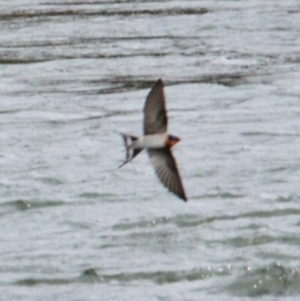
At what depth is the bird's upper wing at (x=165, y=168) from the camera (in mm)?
4500

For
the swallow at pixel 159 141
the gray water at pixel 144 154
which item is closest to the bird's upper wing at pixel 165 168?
the swallow at pixel 159 141

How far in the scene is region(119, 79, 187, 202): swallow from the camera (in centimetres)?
448

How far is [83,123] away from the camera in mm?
7348

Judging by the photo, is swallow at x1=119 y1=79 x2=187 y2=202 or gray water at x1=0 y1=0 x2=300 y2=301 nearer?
swallow at x1=119 y1=79 x2=187 y2=202

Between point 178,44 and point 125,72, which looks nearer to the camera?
point 125,72

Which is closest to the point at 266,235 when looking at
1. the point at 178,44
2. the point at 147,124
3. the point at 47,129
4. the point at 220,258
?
the point at 220,258

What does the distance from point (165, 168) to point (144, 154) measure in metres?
2.35

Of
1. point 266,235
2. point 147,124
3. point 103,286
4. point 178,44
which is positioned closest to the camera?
point 147,124

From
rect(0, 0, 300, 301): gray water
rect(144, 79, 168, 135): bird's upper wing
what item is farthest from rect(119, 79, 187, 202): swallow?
rect(0, 0, 300, 301): gray water

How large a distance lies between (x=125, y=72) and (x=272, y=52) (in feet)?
3.73

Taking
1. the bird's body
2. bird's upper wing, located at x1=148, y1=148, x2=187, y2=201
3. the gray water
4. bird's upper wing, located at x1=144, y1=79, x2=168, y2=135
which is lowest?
the gray water

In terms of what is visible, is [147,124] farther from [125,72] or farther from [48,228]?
[125,72]

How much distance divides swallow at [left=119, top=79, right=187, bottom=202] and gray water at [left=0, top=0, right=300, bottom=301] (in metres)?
0.58

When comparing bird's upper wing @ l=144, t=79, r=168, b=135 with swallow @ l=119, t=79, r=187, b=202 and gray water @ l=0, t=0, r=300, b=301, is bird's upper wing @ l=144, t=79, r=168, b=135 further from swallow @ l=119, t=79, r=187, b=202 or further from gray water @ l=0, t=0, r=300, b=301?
gray water @ l=0, t=0, r=300, b=301
